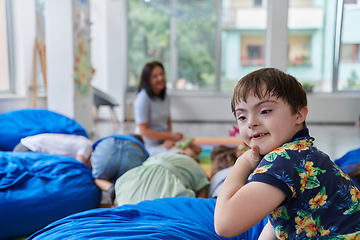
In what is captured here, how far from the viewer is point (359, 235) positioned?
0.71 metres

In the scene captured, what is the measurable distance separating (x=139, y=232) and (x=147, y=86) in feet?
7.09

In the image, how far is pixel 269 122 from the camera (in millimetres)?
753

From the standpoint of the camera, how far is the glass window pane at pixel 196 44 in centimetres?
708

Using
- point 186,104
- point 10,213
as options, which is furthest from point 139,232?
point 186,104

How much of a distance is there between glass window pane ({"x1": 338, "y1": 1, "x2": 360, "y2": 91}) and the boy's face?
22.8 feet

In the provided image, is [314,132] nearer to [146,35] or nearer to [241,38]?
[241,38]

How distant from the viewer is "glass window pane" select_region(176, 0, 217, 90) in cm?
708

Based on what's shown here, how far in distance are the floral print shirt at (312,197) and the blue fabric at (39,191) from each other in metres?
1.48

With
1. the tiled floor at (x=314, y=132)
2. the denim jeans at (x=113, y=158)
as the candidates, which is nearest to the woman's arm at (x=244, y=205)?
the denim jeans at (x=113, y=158)

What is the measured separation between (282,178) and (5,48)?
4.90 metres

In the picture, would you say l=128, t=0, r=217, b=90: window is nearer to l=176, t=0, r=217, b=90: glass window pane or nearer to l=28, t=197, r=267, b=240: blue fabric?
l=176, t=0, r=217, b=90: glass window pane

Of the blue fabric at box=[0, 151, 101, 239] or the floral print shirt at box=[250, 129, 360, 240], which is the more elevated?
the floral print shirt at box=[250, 129, 360, 240]

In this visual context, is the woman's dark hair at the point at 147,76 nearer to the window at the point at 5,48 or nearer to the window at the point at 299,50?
the window at the point at 5,48

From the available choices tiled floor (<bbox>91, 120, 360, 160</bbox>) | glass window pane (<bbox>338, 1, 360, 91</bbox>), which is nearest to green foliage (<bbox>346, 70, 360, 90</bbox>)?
glass window pane (<bbox>338, 1, 360, 91</bbox>)
